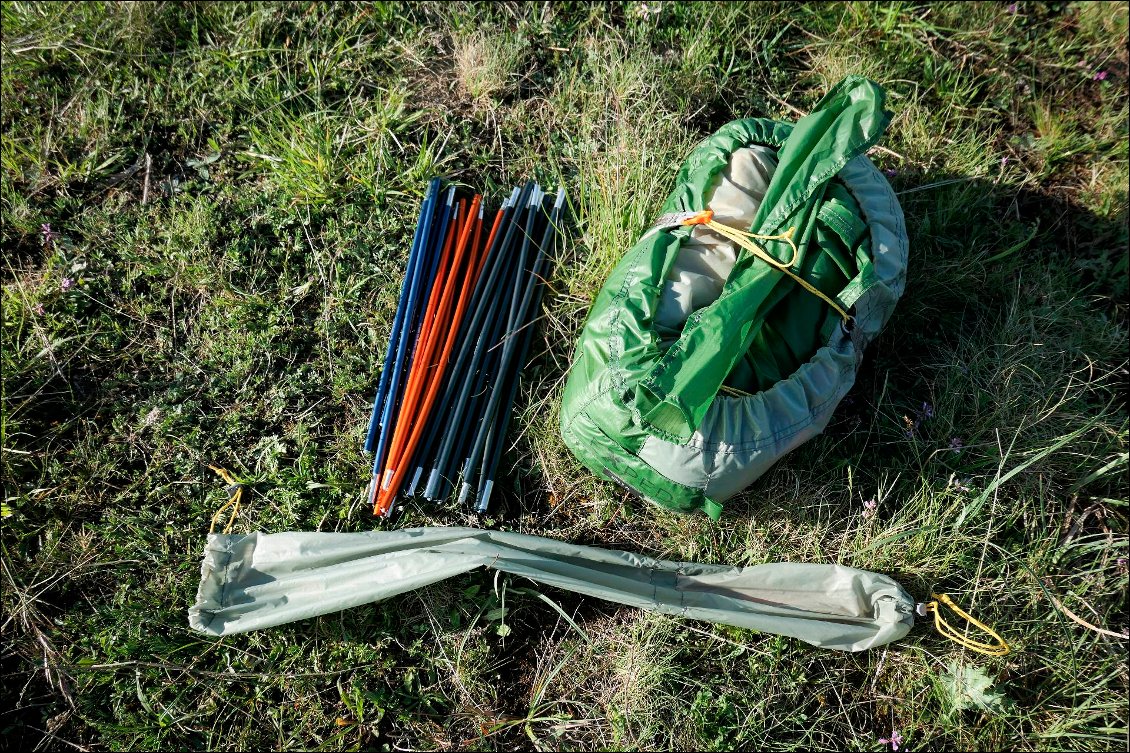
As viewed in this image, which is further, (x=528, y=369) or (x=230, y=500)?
(x=528, y=369)

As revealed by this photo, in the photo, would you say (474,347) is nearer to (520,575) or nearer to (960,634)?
(520,575)

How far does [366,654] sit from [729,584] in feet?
3.86

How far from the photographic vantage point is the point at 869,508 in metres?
2.49

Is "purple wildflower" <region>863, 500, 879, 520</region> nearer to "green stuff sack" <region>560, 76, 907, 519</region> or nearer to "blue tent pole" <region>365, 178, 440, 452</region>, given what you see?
"green stuff sack" <region>560, 76, 907, 519</region>

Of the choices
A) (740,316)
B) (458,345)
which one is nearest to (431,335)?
(458,345)

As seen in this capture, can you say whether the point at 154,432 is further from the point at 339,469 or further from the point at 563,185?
the point at 563,185

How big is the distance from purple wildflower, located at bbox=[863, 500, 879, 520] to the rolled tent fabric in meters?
0.21

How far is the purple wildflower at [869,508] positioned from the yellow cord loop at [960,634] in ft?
→ 1.01

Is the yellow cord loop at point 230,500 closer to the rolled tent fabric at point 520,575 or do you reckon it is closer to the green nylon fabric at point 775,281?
the rolled tent fabric at point 520,575

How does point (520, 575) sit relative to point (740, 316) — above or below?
below

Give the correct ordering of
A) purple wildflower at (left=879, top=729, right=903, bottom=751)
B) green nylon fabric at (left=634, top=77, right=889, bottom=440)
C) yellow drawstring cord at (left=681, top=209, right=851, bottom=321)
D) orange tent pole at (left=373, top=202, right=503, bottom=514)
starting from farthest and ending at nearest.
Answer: orange tent pole at (left=373, top=202, right=503, bottom=514)
purple wildflower at (left=879, top=729, right=903, bottom=751)
yellow drawstring cord at (left=681, top=209, right=851, bottom=321)
green nylon fabric at (left=634, top=77, right=889, bottom=440)

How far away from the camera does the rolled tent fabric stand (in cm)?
229

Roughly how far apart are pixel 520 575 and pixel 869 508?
1.19 metres

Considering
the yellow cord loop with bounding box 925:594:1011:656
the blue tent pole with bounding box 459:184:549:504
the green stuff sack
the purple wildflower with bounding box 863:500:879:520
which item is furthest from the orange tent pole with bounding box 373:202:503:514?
the yellow cord loop with bounding box 925:594:1011:656
